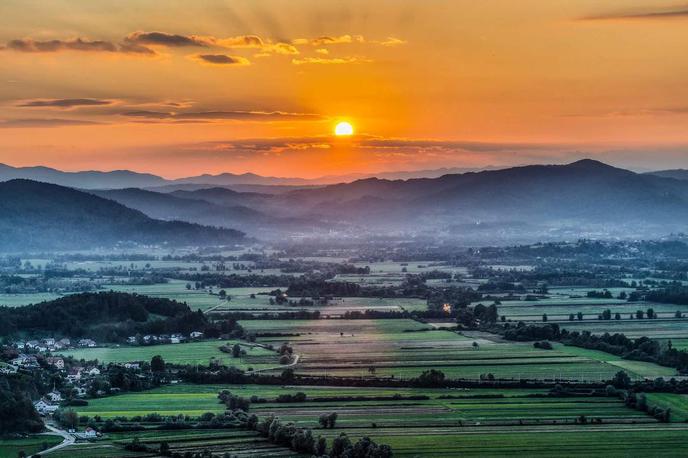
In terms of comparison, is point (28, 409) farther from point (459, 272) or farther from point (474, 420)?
point (459, 272)

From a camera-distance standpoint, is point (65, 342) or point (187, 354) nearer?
point (187, 354)

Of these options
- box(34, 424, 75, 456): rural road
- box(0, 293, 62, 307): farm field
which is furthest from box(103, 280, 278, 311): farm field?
box(34, 424, 75, 456): rural road

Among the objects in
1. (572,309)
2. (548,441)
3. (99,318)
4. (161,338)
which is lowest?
(548,441)

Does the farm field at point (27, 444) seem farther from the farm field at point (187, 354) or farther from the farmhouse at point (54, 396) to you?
the farm field at point (187, 354)

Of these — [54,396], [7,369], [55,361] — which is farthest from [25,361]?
[54,396]

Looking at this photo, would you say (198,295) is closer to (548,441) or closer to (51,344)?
(51,344)

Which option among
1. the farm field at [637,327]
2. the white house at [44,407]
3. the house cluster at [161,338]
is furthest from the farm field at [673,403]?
the house cluster at [161,338]
